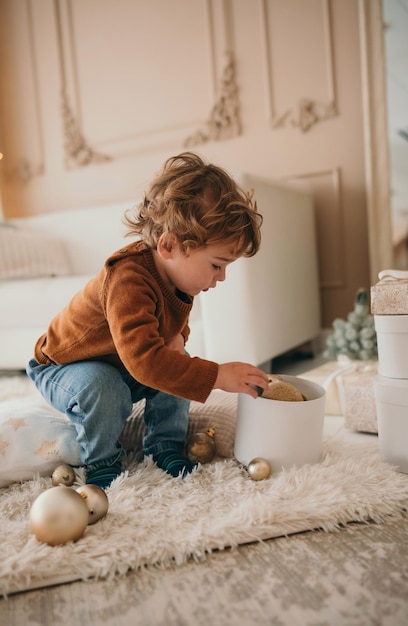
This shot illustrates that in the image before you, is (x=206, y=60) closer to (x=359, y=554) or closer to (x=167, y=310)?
(x=167, y=310)

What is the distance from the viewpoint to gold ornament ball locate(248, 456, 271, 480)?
925mm

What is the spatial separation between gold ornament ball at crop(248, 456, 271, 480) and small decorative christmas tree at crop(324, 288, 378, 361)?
0.81 m

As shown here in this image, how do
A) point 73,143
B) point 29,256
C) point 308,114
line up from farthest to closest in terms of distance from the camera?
point 73,143 → point 308,114 → point 29,256

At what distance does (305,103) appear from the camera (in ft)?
7.82

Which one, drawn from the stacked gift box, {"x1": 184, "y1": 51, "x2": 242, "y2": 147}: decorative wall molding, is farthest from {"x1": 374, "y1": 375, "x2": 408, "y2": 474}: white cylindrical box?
{"x1": 184, "y1": 51, "x2": 242, "y2": 147}: decorative wall molding

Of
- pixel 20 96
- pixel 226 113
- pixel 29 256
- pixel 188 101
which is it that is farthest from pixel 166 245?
pixel 20 96

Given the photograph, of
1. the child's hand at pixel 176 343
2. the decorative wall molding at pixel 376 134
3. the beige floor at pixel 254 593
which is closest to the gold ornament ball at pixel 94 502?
the beige floor at pixel 254 593

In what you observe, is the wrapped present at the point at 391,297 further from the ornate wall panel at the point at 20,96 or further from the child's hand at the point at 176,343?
the ornate wall panel at the point at 20,96

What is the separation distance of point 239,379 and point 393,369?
0.29 metres

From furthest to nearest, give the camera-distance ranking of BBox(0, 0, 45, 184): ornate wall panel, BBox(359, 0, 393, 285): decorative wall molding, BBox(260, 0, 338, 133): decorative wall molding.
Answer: BBox(0, 0, 45, 184): ornate wall panel < BBox(260, 0, 338, 133): decorative wall molding < BBox(359, 0, 393, 285): decorative wall molding

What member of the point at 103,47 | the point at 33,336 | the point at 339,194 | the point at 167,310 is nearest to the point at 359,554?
the point at 167,310

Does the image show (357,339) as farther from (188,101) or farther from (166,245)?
(188,101)

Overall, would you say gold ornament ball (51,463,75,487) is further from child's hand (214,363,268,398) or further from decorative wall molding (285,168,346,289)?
decorative wall molding (285,168,346,289)

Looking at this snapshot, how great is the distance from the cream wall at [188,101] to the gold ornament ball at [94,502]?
1.83 m
